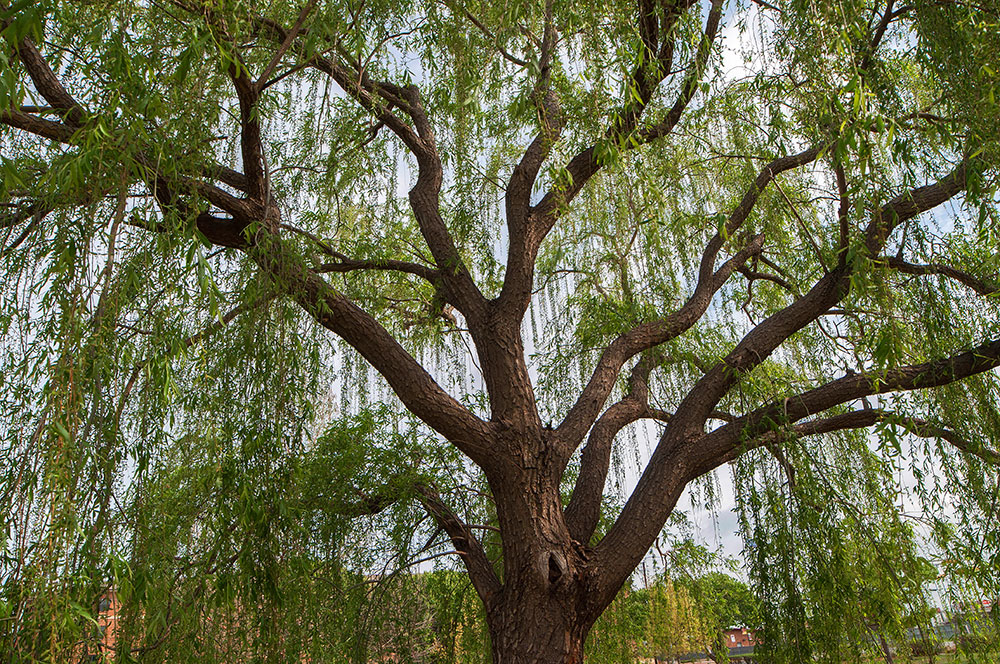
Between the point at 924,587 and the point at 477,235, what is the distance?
2574 mm

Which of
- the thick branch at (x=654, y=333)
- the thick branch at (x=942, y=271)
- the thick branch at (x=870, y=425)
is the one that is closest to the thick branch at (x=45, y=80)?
the thick branch at (x=654, y=333)

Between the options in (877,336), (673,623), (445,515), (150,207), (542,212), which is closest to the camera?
(150,207)

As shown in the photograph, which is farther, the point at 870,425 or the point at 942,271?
the point at 870,425

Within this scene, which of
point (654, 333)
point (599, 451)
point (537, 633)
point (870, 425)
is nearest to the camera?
point (537, 633)

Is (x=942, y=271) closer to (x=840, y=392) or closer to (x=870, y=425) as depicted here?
(x=840, y=392)

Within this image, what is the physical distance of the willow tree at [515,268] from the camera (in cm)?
168

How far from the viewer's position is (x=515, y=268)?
3533 mm

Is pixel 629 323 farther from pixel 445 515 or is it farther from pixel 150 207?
pixel 150 207

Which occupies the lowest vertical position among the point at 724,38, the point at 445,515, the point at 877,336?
the point at 445,515

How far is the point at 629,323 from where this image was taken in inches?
148

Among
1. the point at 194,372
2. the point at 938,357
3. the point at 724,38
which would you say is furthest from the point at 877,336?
the point at 194,372

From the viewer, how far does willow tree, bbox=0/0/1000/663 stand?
66.2 inches

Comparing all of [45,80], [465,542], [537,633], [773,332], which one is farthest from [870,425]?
[45,80]

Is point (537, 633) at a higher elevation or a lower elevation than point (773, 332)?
lower
